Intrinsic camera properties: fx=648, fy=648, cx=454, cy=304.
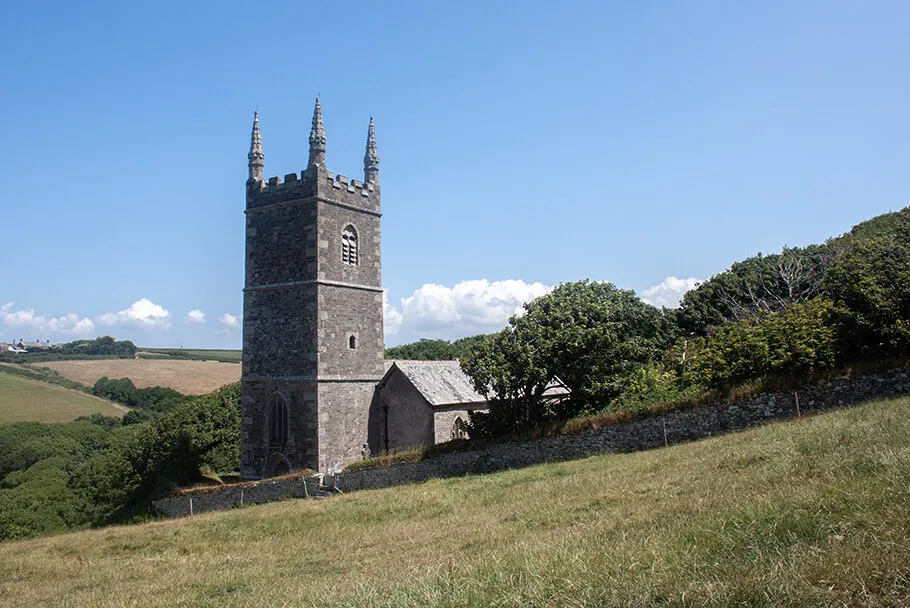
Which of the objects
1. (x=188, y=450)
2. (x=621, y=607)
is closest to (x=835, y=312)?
(x=621, y=607)

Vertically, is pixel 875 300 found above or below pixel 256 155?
below

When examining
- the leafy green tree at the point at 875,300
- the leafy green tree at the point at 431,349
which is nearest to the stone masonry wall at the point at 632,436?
the leafy green tree at the point at 875,300

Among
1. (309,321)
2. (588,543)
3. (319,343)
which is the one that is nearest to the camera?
(588,543)

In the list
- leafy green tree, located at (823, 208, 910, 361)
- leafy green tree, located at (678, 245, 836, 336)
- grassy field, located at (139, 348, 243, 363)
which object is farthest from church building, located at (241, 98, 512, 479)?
grassy field, located at (139, 348, 243, 363)

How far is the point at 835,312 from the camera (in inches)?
793

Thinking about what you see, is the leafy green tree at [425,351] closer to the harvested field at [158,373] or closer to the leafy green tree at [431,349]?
the leafy green tree at [431,349]

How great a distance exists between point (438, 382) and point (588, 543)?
21901 millimetres

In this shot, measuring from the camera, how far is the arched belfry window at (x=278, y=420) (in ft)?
91.6

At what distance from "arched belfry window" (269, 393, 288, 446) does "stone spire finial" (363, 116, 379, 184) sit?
1104 cm

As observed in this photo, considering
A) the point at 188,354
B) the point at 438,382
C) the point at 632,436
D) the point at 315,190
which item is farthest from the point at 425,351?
the point at 188,354

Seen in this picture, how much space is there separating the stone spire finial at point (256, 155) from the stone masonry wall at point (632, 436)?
13979mm

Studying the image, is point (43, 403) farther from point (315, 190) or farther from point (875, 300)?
point (875, 300)

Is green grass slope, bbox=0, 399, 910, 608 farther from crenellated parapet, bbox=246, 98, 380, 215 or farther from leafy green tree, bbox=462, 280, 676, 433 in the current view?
crenellated parapet, bbox=246, 98, 380, 215

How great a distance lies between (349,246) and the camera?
29297 mm
